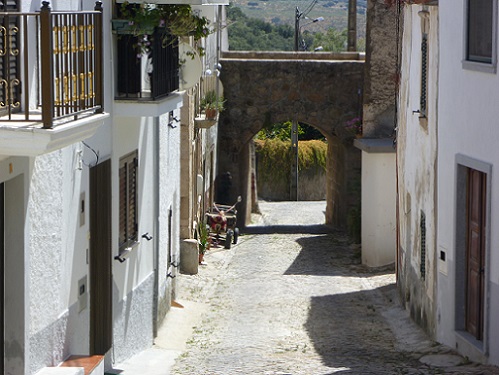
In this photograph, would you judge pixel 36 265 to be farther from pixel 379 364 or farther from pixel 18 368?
pixel 379 364

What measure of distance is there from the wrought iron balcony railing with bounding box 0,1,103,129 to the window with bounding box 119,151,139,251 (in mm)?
3695

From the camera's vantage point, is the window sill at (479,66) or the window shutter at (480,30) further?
the window shutter at (480,30)

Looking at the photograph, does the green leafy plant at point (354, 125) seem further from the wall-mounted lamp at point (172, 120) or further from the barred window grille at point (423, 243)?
the barred window grille at point (423, 243)

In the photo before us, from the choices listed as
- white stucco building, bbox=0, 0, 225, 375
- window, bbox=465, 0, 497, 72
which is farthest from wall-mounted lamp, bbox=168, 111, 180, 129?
window, bbox=465, 0, 497, 72

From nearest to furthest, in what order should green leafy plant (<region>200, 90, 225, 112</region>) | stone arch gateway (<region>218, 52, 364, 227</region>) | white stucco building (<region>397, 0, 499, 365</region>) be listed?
white stucco building (<region>397, 0, 499, 365</region>) < green leafy plant (<region>200, 90, 225, 112</region>) < stone arch gateway (<region>218, 52, 364, 227</region>)

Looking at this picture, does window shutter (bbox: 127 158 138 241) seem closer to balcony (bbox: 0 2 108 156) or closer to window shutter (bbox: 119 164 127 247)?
window shutter (bbox: 119 164 127 247)

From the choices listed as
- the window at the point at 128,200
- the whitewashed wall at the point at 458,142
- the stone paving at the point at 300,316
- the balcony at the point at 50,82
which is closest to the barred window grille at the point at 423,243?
the stone paving at the point at 300,316

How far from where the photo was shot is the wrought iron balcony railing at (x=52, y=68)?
7.07 metres

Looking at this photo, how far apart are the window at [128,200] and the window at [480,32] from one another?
3963mm

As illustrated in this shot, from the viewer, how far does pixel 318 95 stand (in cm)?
2680

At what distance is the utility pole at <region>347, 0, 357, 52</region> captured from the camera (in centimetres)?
3164

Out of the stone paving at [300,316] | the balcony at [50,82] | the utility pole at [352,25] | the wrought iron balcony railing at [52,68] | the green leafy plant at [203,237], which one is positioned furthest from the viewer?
the utility pole at [352,25]

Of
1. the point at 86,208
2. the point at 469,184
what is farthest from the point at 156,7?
the point at 469,184

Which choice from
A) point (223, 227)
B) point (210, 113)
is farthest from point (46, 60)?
point (223, 227)
